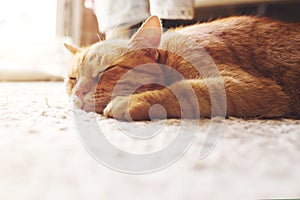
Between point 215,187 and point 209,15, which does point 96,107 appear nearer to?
point 215,187

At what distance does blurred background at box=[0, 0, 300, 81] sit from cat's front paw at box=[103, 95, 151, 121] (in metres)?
0.63

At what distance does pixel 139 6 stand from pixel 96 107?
803 mm

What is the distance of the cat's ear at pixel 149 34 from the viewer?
105cm

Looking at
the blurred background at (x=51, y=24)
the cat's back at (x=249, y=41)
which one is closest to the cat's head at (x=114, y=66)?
the cat's back at (x=249, y=41)

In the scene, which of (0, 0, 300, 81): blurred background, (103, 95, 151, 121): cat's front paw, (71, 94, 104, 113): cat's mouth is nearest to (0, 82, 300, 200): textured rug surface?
(103, 95, 151, 121): cat's front paw

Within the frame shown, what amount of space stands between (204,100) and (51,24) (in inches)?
83.8

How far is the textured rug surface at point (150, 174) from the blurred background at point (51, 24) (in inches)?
34.8

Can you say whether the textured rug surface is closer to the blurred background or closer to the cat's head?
the cat's head

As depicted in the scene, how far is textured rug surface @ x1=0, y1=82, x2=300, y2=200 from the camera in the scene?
0.47m

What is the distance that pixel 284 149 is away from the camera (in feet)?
2.24

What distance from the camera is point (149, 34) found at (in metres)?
1.07

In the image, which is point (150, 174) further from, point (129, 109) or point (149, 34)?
point (149, 34)

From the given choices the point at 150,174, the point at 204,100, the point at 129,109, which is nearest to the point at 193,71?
the point at 204,100

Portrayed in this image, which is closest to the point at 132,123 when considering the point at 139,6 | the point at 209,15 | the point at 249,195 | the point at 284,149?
the point at 284,149
